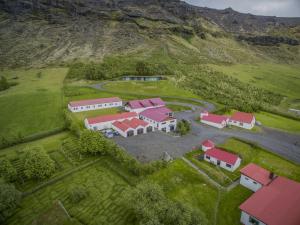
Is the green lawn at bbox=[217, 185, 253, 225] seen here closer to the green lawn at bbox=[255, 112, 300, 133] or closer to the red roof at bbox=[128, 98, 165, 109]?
the green lawn at bbox=[255, 112, 300, 133]

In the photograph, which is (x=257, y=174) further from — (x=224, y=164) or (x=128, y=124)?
(x=128, y=124)

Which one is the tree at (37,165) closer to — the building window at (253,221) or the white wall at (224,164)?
the white wall at (224,164)

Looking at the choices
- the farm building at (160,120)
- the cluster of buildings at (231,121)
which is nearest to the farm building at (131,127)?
the farm building at (160,120)

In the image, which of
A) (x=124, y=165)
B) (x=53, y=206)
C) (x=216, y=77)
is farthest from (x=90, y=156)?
(x=216, y=77)

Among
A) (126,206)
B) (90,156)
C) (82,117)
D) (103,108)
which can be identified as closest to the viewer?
(126,206)

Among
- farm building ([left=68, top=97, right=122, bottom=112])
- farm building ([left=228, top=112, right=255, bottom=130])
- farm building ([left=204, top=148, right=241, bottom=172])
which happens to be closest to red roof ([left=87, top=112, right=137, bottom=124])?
farm building ([left=68, top=97, right=122, bottom=112])

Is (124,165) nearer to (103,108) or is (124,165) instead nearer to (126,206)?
(126,206)
